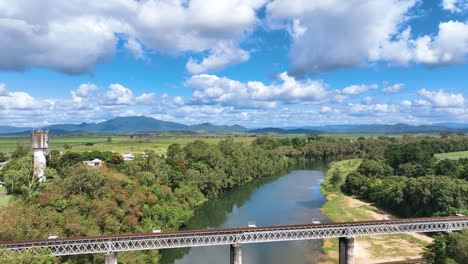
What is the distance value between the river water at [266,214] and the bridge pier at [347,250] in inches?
187

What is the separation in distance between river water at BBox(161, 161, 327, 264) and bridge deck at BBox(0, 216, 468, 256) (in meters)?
6.48

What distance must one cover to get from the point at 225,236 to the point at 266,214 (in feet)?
94.1

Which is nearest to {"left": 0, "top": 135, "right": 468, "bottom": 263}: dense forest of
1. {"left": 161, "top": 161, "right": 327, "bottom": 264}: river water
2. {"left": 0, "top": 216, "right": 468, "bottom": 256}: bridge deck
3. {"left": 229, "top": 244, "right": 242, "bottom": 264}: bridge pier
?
{"left": 0, "top": 216, "right": 468, "bottom": 256}: bridge deck

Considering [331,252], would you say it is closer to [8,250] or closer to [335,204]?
[335,204]

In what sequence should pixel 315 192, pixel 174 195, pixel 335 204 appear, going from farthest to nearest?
pixel 315 192 → pixel 335 204 → pixel 174 195

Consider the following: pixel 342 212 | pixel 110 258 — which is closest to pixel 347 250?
pixel 342 212

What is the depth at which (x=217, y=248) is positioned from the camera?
4566cm

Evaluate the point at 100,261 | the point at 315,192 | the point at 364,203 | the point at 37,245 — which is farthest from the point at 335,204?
the point at 37,245

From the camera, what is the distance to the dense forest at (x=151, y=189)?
35.8 m

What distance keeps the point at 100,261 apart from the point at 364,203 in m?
57.5

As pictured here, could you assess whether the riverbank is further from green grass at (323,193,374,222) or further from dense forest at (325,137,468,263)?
dense forest at (325,137,468,263)

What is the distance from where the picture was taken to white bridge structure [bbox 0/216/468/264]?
31.1 metres

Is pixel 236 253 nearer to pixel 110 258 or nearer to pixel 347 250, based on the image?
pixel 110 258

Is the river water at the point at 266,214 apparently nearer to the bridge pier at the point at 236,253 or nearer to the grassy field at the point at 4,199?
the bridge pier at the point at 236,253
